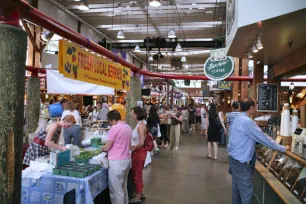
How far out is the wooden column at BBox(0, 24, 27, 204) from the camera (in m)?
2.45

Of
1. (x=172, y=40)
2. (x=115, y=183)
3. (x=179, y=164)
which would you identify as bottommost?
(x=179, y=164)

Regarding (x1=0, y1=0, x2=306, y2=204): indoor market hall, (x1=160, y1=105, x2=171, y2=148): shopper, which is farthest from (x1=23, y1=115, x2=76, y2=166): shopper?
(x1=160, y1=105, x2=171, y2=148): shopper

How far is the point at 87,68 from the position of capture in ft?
15.0

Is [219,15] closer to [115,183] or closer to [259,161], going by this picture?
[259,161]

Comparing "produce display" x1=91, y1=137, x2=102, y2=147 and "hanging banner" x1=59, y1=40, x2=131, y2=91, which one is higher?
"hanging banner" x1=59, y1=40, x2=131, y2=91

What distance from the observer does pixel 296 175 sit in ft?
11.3

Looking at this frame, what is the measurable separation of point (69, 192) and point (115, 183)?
0.97 metres

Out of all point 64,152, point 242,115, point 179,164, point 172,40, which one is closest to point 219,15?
point 172,40

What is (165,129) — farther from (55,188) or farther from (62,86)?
(55,188)

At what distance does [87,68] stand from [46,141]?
1.29m

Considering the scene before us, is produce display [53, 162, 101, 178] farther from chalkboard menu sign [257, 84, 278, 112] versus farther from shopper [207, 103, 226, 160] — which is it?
shopper [207, 103, 226, 160]

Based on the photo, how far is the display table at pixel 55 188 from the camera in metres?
3.58

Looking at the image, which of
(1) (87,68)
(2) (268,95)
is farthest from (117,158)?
(2) (268,95)

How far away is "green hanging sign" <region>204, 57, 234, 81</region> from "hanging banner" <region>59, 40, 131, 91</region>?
3.03m
